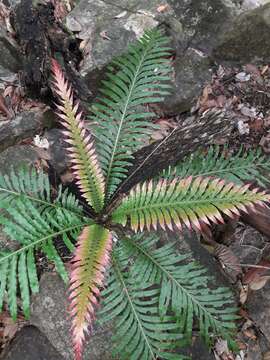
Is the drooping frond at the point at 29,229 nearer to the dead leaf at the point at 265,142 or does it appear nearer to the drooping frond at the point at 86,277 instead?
the drooping frond at the point at 86,277

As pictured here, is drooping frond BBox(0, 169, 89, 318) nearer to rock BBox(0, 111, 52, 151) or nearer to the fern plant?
the fern plant

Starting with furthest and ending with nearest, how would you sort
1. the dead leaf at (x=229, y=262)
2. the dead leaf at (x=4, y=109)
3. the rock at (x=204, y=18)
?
the rock at (x=204, y=18) → the dead leaf at (x=4, y=109) → the dead leaf at (x=229, y=262)

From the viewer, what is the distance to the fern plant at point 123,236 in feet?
6.41

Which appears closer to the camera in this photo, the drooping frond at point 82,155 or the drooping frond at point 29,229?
→ the drooping frond at point 29,229

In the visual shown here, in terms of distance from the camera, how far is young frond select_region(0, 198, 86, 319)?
1.88 meters

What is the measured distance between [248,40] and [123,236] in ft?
6.90

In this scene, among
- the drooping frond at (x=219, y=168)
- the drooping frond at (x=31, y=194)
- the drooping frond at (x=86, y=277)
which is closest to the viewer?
the drooping frond at (x=86, y=277)

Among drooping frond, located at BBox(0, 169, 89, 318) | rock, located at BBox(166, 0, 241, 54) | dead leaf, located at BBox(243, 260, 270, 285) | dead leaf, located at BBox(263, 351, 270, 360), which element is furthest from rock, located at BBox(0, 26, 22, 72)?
dead leaf, located at BBox(263, 351, 270, 360)

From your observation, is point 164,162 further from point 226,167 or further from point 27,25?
point 27,25

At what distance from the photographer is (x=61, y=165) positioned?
292 cm

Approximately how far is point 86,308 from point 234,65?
8.63 feet

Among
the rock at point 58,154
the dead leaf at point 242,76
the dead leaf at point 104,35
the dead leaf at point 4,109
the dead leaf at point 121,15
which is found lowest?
the rock at point 58,154

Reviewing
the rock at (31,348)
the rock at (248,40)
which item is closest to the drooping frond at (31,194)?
the rock at (31,348)

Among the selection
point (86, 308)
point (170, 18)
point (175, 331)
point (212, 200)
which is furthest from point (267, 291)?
point (170, 18)
